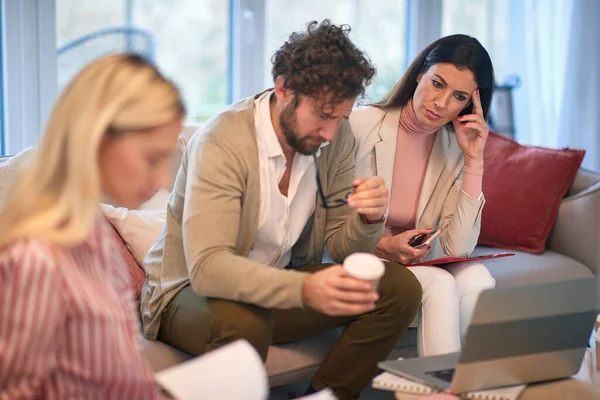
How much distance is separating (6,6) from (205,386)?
6.42ft

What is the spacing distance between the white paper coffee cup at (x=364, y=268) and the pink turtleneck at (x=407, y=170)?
2.80 feet

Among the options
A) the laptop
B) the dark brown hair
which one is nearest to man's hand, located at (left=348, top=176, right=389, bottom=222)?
the laptop

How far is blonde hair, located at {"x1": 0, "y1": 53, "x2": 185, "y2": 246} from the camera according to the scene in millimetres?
1066

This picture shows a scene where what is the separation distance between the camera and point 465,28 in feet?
12.8

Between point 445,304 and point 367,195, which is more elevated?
point 367,195

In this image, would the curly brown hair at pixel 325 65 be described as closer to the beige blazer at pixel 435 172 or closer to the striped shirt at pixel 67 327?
the beige blazer at pixel 435 172

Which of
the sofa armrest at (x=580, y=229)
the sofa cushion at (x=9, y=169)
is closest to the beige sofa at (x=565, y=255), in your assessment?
the sofa armrest at (x=580, y=229)

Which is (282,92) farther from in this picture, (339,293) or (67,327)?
(67,327)

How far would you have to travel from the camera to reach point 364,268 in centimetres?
143

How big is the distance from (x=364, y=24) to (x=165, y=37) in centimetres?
102

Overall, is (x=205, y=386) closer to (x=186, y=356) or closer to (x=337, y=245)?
(x=186, y=356)

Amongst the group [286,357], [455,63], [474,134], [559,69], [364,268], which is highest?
[455,63]

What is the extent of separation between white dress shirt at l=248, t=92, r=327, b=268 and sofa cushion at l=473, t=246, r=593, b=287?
86 centimetres

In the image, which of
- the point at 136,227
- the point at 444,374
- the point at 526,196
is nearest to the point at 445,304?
the point at 444,374
